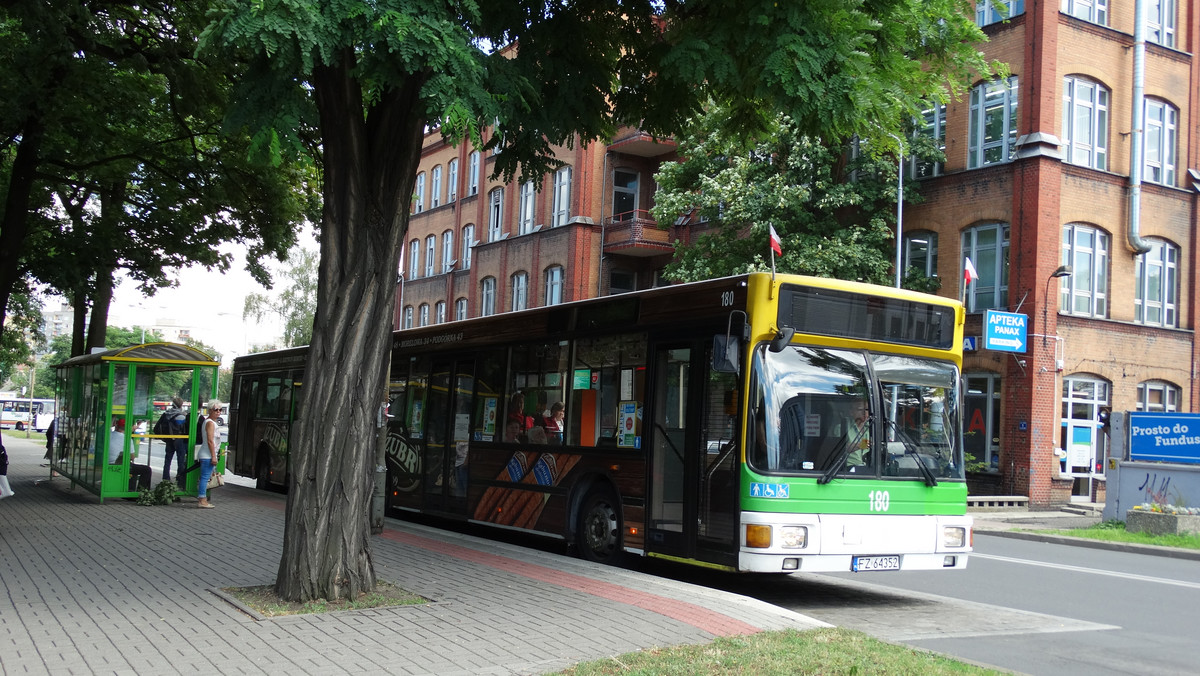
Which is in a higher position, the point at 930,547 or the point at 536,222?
the point at 536,222

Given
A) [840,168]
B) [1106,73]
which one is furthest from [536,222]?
[1106,73]

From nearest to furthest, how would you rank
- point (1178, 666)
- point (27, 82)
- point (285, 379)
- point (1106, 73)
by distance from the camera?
point (1178, 666) < point (27, 82) < point (285, 379) < point (1106, 73)

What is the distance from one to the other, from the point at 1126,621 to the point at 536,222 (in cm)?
3418

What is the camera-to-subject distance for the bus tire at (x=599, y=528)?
37.2 ft

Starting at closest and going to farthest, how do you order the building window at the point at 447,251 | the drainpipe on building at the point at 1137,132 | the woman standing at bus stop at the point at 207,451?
the woman standing at bus stop at the point at 207,451
the drainpipe on building at the point at 1137,132
the building window at the point at 447,251

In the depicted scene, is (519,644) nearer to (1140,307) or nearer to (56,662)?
(56,662)

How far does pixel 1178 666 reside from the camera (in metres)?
7.70

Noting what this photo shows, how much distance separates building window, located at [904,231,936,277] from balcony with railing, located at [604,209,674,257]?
9.99 metres

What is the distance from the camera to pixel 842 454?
9602mm

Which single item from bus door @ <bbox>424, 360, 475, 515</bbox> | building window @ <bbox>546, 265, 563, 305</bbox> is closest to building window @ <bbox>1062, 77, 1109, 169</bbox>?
building window @ <bbox>546, 265, 563, 305</bbox>

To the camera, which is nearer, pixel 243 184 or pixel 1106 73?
pixel 243 184

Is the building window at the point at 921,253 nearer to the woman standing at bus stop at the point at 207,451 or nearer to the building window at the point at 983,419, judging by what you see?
the building window at the point at 983,419

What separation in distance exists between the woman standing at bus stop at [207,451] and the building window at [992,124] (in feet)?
64.5

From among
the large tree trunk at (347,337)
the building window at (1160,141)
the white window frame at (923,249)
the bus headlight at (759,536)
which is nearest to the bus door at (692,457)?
the bus headlight at (759,536)
